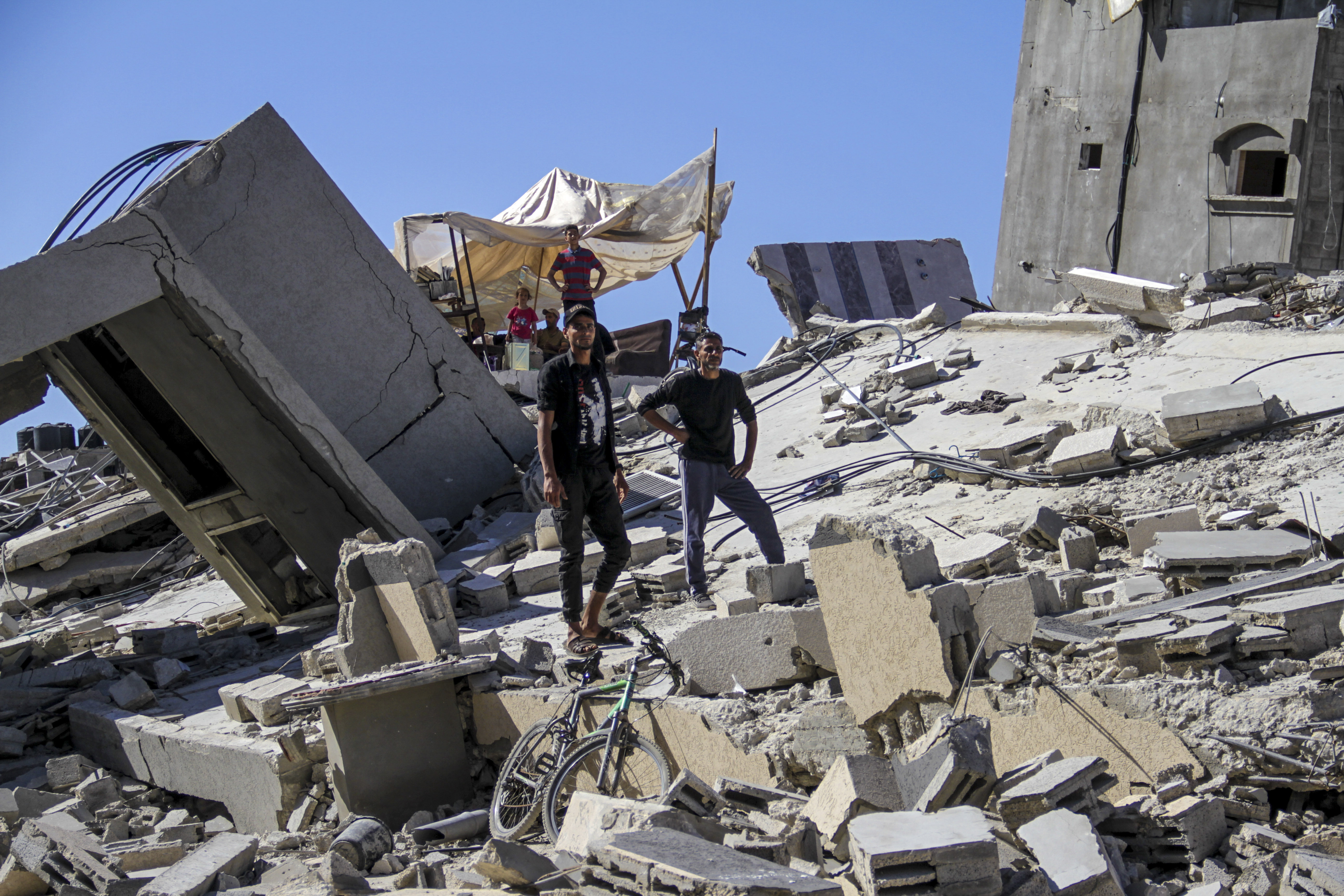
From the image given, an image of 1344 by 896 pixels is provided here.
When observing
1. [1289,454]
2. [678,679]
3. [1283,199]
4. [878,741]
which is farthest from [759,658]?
[1283,199]

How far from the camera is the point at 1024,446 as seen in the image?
7594 millimetres

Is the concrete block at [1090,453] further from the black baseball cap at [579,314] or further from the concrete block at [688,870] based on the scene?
the concrete block at [688,870]

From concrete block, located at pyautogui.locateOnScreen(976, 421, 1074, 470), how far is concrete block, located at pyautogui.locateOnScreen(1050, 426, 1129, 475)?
0.99 ft

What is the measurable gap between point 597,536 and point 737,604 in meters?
0.94

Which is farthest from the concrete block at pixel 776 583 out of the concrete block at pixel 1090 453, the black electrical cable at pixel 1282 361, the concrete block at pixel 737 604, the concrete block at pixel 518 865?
the black electrical cable at pixel 1282 361

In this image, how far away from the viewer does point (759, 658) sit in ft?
16.3

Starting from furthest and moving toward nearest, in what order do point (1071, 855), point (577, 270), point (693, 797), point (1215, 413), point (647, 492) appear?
1. point (577, 270)
2. point (647, 492)
3. point (1215, 413)
4. point (693, 797)
5. point (1071, 855)

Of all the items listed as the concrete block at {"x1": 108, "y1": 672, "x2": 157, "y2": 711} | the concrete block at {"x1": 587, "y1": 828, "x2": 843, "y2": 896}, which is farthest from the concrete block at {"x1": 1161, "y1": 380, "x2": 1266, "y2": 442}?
the concrete block at {"x1": 108, "y1": 672, "x2": 157, "y2": 711}

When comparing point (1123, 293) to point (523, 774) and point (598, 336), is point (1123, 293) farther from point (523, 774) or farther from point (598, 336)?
point (523, 774)

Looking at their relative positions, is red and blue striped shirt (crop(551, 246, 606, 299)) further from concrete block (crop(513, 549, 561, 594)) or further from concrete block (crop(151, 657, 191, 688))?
concrete block (crop(151, 657, 191, 688))

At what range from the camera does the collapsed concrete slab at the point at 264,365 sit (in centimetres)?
791

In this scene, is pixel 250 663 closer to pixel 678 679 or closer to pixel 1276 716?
pixel 678 679

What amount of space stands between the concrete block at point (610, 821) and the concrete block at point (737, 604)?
150 centimetres

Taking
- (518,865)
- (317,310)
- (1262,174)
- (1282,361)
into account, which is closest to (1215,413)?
(1282,361)
